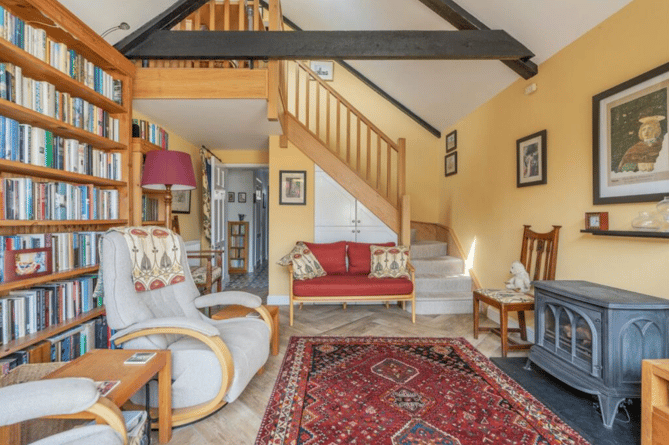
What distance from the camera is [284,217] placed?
4.37 meters

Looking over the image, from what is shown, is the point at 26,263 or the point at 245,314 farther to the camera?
the point at 245,314

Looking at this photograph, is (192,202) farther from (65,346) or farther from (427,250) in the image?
(427,250)

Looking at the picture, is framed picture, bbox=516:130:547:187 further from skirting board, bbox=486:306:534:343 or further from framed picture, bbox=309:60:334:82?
framed picture, bbox=309:60:334:82

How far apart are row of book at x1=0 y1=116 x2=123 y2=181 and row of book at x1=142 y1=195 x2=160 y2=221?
540 millimetres

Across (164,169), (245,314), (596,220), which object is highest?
(164,169)

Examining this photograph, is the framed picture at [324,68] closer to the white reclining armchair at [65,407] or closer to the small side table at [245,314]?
the small side table at [245,314]

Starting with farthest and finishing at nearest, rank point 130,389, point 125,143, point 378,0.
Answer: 1. point 378,0
2. point 125,143
3. point 130,389

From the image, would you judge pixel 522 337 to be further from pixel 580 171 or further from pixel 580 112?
pixel 580 112

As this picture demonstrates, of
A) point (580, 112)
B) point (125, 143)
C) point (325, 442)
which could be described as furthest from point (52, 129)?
point (580, 112)

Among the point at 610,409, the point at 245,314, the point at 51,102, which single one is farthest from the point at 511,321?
the point at 51,102

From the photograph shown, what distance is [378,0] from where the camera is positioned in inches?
149

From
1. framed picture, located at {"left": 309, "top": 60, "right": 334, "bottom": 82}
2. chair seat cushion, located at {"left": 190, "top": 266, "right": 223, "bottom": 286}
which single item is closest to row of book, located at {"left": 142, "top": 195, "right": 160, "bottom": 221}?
chair seat cushion, located at {"left": 190, "top": 266, "right": 223, "bottom": 286}

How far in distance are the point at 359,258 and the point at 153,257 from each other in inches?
95.8

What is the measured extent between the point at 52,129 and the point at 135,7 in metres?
1.71
